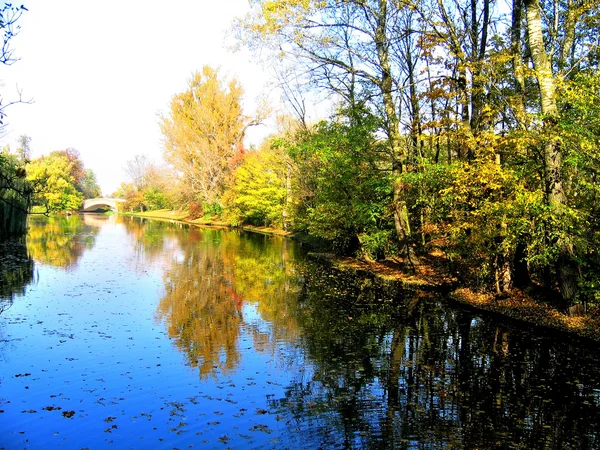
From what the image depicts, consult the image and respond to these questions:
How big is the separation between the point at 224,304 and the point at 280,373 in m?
6.01

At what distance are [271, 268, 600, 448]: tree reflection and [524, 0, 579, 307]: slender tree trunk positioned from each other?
5.11 feet

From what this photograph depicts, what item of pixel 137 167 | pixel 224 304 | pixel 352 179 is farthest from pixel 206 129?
pixel 137 167

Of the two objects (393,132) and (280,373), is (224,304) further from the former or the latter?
(393,132)

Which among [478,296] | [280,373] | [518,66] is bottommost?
[280,373]

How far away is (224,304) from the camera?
14219 mm

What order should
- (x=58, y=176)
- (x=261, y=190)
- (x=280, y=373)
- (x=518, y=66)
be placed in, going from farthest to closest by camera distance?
(x=58, y=176)
(x=261, y=190)
(x=518, y=66)
(x=280, y=373)

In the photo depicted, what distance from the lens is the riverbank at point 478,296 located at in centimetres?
1095

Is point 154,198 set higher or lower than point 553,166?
higher

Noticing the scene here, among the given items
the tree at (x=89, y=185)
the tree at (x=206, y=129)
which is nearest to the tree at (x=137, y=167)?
the tree at (x=89, y=185)

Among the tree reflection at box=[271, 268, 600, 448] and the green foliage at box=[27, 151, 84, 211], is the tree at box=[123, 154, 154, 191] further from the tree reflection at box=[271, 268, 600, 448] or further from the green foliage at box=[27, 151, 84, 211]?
the tree reflection at box=[271, 268, 600, 448]

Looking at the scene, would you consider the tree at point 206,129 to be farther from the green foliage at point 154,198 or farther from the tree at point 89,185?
the tree at point 89,185

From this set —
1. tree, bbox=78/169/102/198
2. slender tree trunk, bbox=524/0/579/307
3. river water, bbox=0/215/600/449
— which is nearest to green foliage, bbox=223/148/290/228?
river water, bbox=0/215/600/449

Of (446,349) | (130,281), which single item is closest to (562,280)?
(446,349)

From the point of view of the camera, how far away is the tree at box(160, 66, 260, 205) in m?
52.8
